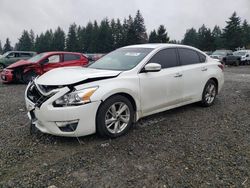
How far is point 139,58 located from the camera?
427 centimetres

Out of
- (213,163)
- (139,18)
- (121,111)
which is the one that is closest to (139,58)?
(121,111)

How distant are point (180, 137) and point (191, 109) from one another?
71.7 inches

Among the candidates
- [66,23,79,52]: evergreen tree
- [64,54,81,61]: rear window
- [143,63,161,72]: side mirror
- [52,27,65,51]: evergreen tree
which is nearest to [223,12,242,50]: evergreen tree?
[66,23,79,52]: evergreen tree

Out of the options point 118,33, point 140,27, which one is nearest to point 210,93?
point 140,27

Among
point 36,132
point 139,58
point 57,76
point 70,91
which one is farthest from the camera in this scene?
point 139,58

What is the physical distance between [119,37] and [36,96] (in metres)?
63.5

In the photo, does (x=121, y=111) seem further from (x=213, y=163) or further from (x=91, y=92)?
(x=213, y=163)

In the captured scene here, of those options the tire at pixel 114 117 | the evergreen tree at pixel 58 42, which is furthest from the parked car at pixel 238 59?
the evergreen tree at pixel 58 42

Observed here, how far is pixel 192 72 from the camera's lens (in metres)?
5.03

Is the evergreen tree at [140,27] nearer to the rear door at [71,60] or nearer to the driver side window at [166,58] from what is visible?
the rear door at [71,60]

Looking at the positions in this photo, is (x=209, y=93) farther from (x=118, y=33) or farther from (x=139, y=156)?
(x=118, y=33)

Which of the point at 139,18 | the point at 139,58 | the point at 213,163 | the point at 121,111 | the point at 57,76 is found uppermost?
the point at 139,18

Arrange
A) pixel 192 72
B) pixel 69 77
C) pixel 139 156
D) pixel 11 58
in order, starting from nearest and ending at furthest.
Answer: pixel 139 156, pixel 69 77, pixel 192 72, pixel 11 58

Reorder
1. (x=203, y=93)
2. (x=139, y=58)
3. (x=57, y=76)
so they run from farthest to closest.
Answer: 1. (x=203, y=93)
2. (x=139, y=58)
3. (x=57, y=76)
